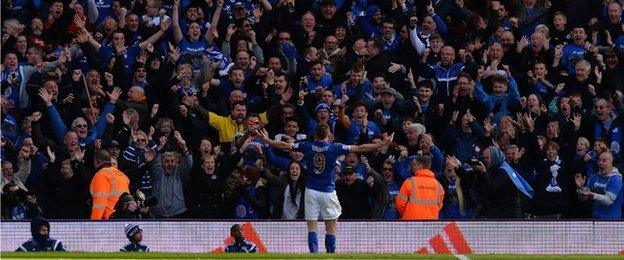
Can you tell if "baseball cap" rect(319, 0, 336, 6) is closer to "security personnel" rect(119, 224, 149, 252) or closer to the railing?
the railing

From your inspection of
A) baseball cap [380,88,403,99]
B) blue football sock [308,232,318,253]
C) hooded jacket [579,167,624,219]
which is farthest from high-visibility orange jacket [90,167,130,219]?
hooded jacket [579,167,624,219]

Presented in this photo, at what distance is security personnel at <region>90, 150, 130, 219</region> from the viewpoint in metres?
22.5

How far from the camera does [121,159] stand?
24.1m

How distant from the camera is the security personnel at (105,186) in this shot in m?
22.5

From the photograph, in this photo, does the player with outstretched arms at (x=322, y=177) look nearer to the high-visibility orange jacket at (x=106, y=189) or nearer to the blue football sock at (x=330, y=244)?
the blue football sock at (x=330, y=244)

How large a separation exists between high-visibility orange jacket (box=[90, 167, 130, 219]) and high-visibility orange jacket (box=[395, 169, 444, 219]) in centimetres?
383

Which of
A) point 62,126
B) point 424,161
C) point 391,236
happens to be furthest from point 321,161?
point 62,126

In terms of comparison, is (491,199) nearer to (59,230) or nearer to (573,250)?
(573,250)

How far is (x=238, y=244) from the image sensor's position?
22219mm

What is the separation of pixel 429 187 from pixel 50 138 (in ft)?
20.0

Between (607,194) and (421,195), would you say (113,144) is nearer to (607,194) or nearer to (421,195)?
(421,195)

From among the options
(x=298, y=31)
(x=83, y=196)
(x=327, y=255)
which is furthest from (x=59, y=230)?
(x=298, y=31)

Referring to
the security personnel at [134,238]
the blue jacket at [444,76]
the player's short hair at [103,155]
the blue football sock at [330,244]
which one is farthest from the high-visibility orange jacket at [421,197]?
the player's short hair at [103,155]

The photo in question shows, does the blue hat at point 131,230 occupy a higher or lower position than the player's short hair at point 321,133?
lower
